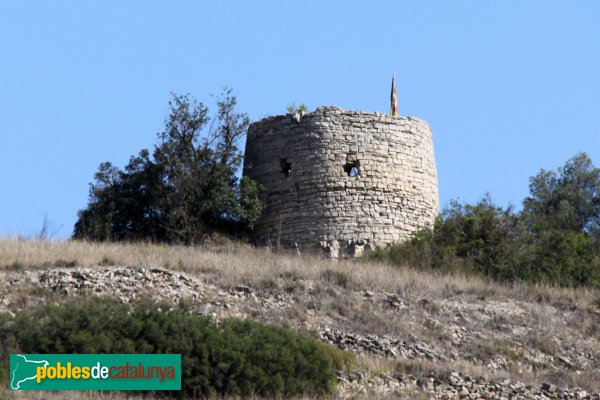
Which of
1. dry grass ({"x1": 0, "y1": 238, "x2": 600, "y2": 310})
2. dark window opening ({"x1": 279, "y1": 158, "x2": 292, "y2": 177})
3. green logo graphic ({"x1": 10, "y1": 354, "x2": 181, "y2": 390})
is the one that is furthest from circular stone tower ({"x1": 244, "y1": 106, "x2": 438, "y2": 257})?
green logo graphic ({"x1": 10, "y1": 354, "x2": 181, "y2": 390})

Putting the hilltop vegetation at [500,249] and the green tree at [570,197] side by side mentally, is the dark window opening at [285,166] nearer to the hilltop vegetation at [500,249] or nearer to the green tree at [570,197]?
the hilltop vegetation at [500,249]

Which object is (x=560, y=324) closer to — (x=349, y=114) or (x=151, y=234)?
(x=349, y=114)

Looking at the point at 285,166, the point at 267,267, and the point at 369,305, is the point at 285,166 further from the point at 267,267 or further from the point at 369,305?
the point at 369,305

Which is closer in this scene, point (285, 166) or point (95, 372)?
point (95, 372)

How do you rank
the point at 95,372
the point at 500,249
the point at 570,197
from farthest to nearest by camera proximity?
the point at 570,197 < the point at 500,249 < the point at 95,372

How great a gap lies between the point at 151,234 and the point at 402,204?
16.2ft

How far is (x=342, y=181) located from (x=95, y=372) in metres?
11.1

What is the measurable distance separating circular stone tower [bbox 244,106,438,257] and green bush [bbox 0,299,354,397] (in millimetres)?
8773

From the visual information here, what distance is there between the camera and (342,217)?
2422cm

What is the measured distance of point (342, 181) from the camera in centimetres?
2444

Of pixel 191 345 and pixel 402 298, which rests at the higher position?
pixel 402 298

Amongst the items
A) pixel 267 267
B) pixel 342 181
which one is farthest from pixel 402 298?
pixel 342 181

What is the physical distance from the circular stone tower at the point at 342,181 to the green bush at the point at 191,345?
8773 millimetres

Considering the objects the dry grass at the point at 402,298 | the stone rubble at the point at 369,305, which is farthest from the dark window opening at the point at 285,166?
the stone rubble at the point at 369,305
